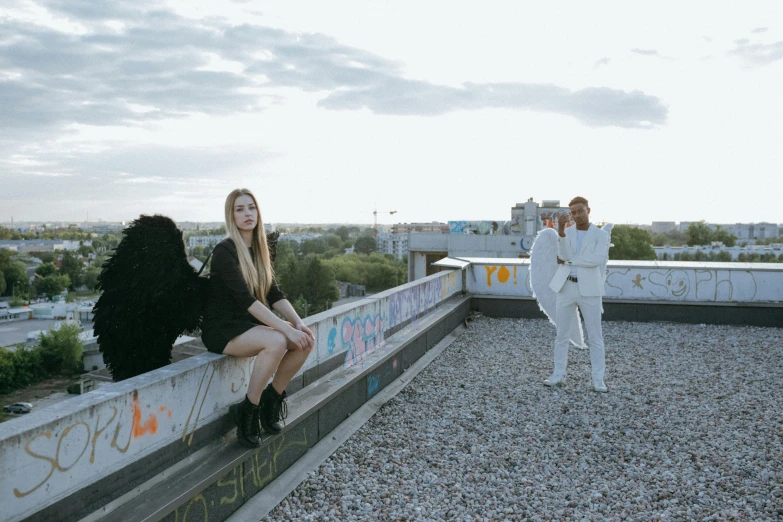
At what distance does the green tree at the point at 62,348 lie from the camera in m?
83.0

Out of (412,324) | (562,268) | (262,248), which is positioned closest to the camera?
(262,248)

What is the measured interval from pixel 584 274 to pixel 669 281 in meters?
5.76

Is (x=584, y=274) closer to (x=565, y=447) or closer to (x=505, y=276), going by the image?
(x=565, y=447)

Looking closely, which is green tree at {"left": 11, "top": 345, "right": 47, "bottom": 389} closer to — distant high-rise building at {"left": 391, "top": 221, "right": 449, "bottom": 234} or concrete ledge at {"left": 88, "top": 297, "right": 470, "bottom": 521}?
distant high-rise building at {"left": 391, "top": 221, "right": 449, "bottom": 234}

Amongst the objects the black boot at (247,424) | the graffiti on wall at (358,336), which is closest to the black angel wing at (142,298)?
the black boot at (247,424)

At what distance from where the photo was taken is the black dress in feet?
12.4

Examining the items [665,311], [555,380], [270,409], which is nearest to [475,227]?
[665,311]

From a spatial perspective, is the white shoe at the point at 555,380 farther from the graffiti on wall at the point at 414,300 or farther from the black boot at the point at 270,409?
the black boot at the point at 270,409

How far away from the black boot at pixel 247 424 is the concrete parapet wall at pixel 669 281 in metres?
8.60

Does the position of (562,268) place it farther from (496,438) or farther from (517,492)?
(517,492)

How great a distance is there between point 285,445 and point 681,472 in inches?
123

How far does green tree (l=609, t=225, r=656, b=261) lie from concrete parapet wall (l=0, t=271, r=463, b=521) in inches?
2652

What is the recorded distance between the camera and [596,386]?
22.1 feet

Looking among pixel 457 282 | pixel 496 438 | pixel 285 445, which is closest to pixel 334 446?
pixel 285 445
